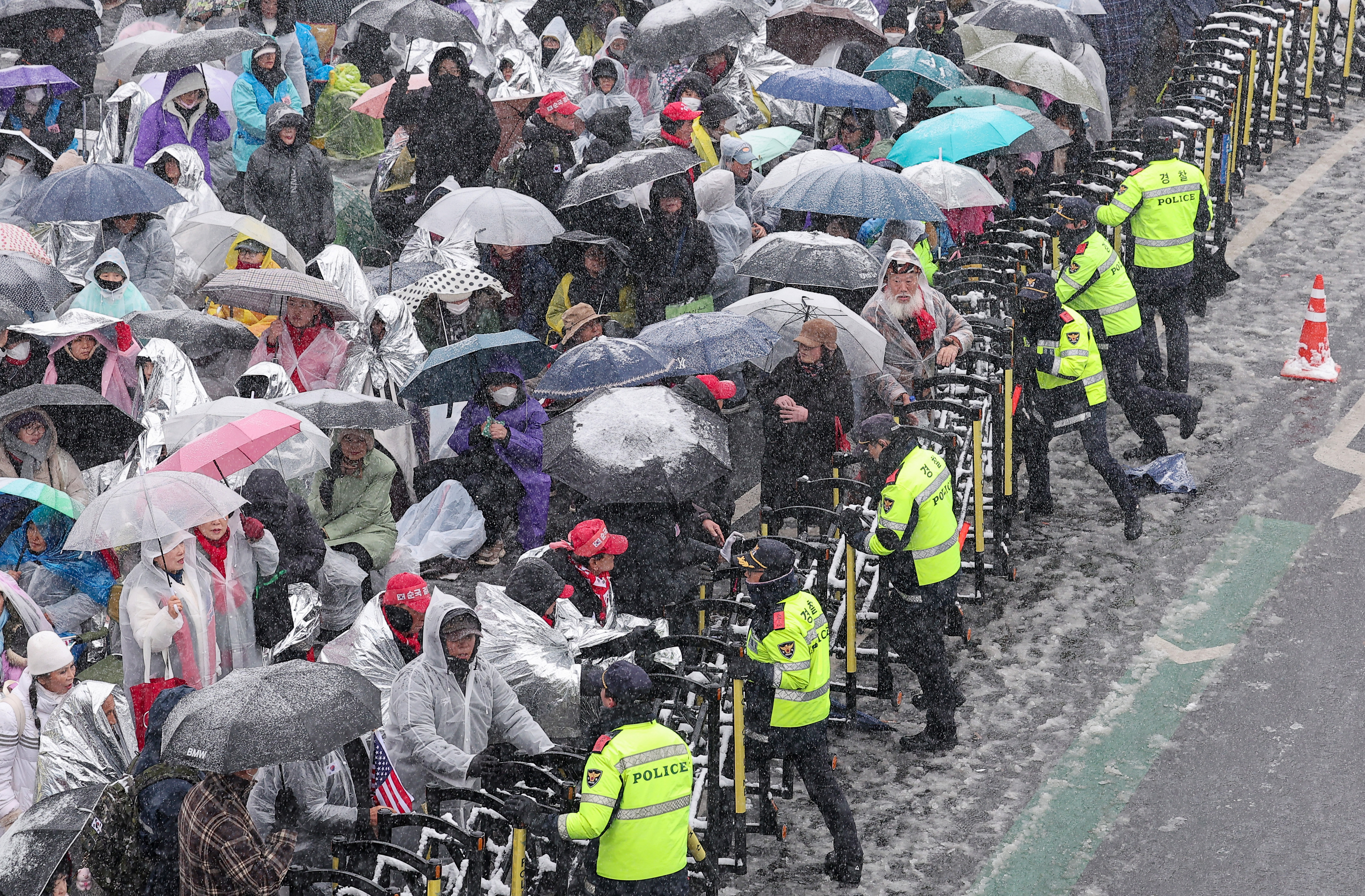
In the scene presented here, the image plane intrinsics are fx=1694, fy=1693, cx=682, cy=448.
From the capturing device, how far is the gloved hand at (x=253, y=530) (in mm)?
8750

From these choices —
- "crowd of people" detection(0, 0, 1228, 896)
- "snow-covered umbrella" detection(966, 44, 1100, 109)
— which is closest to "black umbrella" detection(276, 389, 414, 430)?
"crowd of people" detection(0, 0, 1228, 896)

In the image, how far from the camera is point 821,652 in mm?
8141

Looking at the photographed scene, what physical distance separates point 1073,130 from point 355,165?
6.63 m

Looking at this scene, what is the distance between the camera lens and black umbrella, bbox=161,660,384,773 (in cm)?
627

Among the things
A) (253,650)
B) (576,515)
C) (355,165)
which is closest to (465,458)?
(576,515)

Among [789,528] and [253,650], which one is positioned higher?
[253,650]

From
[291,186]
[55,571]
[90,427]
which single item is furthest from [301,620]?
[291,186]

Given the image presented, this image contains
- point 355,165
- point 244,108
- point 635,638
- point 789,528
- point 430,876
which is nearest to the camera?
point 430,876

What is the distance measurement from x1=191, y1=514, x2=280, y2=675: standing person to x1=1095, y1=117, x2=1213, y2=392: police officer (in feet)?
21.4

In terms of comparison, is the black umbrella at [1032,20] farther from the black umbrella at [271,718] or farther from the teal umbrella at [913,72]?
the black umbrella at [271,718]

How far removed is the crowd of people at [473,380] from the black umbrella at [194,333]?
46 millimetres

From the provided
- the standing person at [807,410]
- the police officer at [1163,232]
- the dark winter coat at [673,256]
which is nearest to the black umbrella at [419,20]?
the dark winter coat at [673,256]

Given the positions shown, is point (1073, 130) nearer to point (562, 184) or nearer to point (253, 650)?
point (562, 184)

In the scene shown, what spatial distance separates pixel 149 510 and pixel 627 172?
4.58 metres
